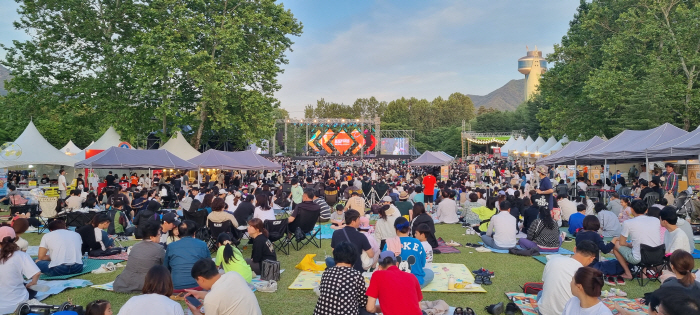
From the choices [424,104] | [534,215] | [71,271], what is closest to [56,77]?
[71,271]

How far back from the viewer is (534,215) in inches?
376

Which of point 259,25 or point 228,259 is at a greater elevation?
point 259,25

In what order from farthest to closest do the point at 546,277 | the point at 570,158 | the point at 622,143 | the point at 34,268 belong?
1. the point at 570,158
2. the point at 622,143
3. the point at 34,268
4. the point at 546,277

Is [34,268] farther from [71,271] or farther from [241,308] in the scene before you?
[241,308]

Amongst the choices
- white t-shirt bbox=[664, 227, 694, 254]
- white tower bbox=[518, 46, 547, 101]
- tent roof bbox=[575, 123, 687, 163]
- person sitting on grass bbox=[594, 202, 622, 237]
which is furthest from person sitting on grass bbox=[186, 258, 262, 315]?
white tower bbox=[518, 46, 547, 101]

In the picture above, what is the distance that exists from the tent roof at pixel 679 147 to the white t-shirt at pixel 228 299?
1123 cm

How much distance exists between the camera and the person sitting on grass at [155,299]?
3301mm

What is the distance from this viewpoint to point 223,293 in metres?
3.86

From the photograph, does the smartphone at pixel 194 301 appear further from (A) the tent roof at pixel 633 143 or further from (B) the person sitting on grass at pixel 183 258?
(A) the tent roof at pixel 633 143

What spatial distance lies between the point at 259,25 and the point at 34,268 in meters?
19.8

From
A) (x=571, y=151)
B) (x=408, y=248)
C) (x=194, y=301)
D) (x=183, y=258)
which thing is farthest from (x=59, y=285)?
(x=571, y=151)

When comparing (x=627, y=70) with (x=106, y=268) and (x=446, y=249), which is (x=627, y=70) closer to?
(x=446, y=249)

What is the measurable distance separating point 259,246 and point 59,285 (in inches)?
105

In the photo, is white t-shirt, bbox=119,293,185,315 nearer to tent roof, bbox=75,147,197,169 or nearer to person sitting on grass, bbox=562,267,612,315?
person sitting on grass, bbox=562,267,612,315
